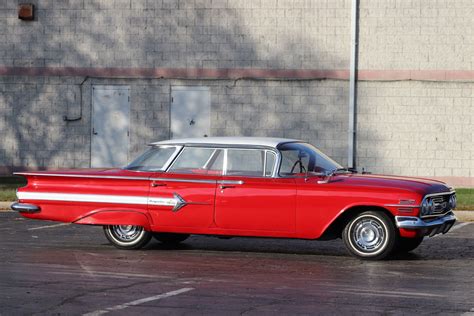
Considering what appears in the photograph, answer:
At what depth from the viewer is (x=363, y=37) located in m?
27.2

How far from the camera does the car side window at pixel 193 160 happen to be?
13.4m

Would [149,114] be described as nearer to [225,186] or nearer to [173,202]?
[173,202]

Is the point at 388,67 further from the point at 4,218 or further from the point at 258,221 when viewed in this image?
the point at 258,221

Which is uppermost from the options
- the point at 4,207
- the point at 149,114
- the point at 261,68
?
the point at 261,68

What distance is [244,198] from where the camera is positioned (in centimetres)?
1291

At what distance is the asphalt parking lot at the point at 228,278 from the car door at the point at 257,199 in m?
0.43

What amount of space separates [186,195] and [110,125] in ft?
52.1

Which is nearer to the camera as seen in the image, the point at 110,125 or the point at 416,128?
the point at 416,128

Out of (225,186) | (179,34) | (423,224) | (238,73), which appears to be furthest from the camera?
(179,34)

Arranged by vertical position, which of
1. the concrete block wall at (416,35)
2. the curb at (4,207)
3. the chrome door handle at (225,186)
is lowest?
the curb at (4,207)

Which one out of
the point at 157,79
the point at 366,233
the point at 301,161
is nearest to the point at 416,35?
the point at 157,79

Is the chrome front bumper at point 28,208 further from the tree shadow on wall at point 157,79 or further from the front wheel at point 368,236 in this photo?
the tree shadow on wall at point 157,79

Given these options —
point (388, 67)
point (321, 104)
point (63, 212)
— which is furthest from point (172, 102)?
point (63, 212)

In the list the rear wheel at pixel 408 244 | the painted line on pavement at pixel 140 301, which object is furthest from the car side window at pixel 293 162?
the painted line on pavement at pixel 140 301
